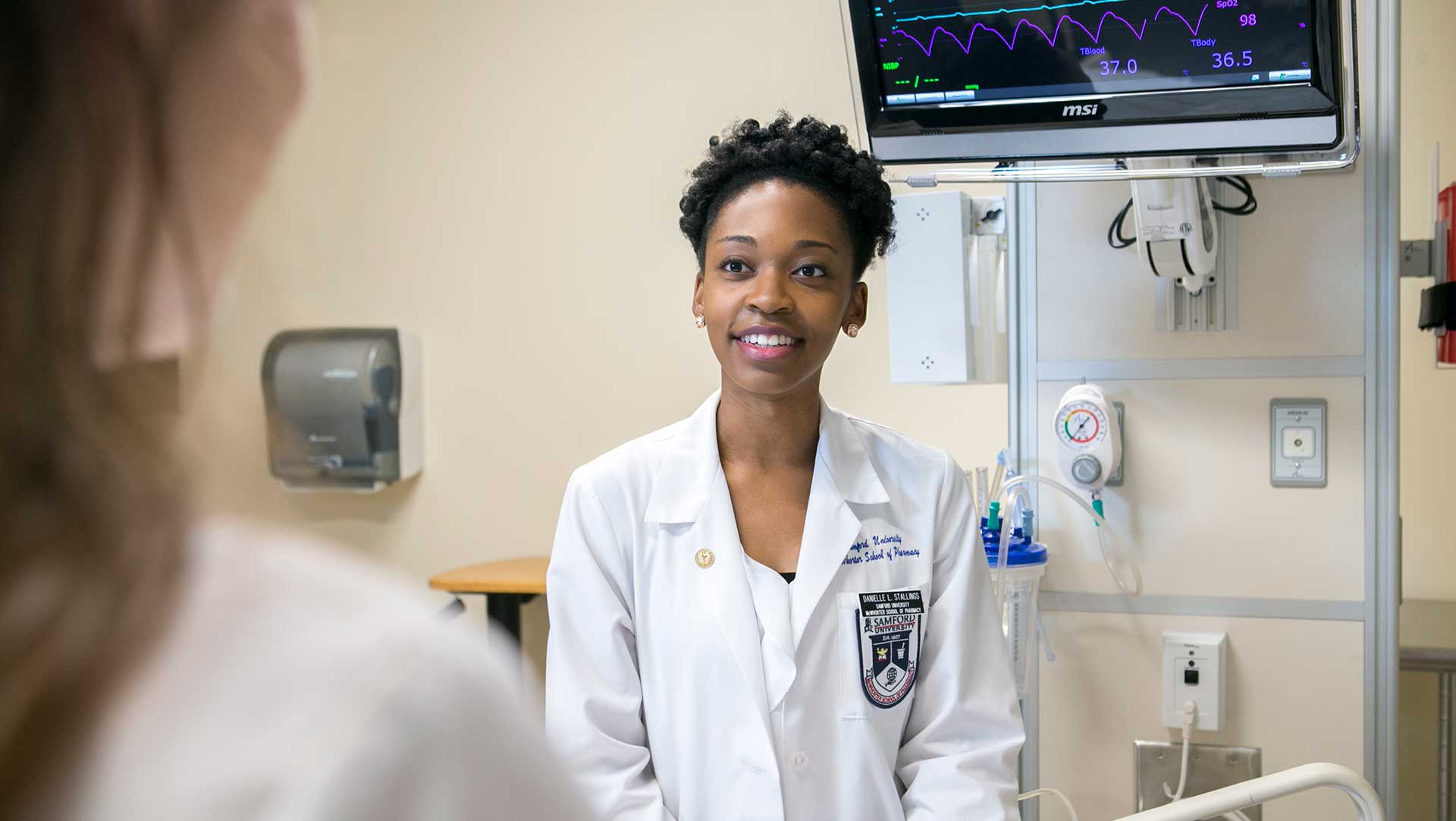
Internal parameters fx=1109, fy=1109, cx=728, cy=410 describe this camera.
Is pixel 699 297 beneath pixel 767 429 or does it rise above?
above

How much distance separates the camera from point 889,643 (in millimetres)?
1493

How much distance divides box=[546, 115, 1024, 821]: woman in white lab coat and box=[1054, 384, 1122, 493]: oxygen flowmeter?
378 millimetres

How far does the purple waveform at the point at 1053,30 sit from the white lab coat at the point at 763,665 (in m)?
0.68

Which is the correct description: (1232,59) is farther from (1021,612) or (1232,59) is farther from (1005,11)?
(1021,612)

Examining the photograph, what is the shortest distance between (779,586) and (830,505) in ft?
0.46

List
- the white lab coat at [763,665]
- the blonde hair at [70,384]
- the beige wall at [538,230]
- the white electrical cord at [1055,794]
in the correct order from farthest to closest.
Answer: the beige wall at [538,230] → the white electrical cord at [1055,794] → the white lab coat at [763,665] → the blonde hair at [70,384]

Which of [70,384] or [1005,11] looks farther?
[1005,11]

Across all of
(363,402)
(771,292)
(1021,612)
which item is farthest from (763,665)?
Answer: (363,402)

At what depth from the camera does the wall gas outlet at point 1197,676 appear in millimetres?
1907

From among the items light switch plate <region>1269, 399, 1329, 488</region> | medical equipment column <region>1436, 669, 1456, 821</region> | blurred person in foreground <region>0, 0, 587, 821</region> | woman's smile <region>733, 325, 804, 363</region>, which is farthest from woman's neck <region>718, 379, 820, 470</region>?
medical equipment column <region>1436, 669, 1456, 821</region>

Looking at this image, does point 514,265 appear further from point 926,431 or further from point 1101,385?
point 1101,385

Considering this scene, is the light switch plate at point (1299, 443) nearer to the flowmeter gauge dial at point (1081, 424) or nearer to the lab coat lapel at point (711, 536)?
the flowmeter gauge dial at point (1081, 424)

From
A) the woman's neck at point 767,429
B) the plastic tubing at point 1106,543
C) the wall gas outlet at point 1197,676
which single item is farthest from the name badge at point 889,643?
the wall gas outlet at point 1197,676

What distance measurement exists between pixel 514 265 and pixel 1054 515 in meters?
2.10
